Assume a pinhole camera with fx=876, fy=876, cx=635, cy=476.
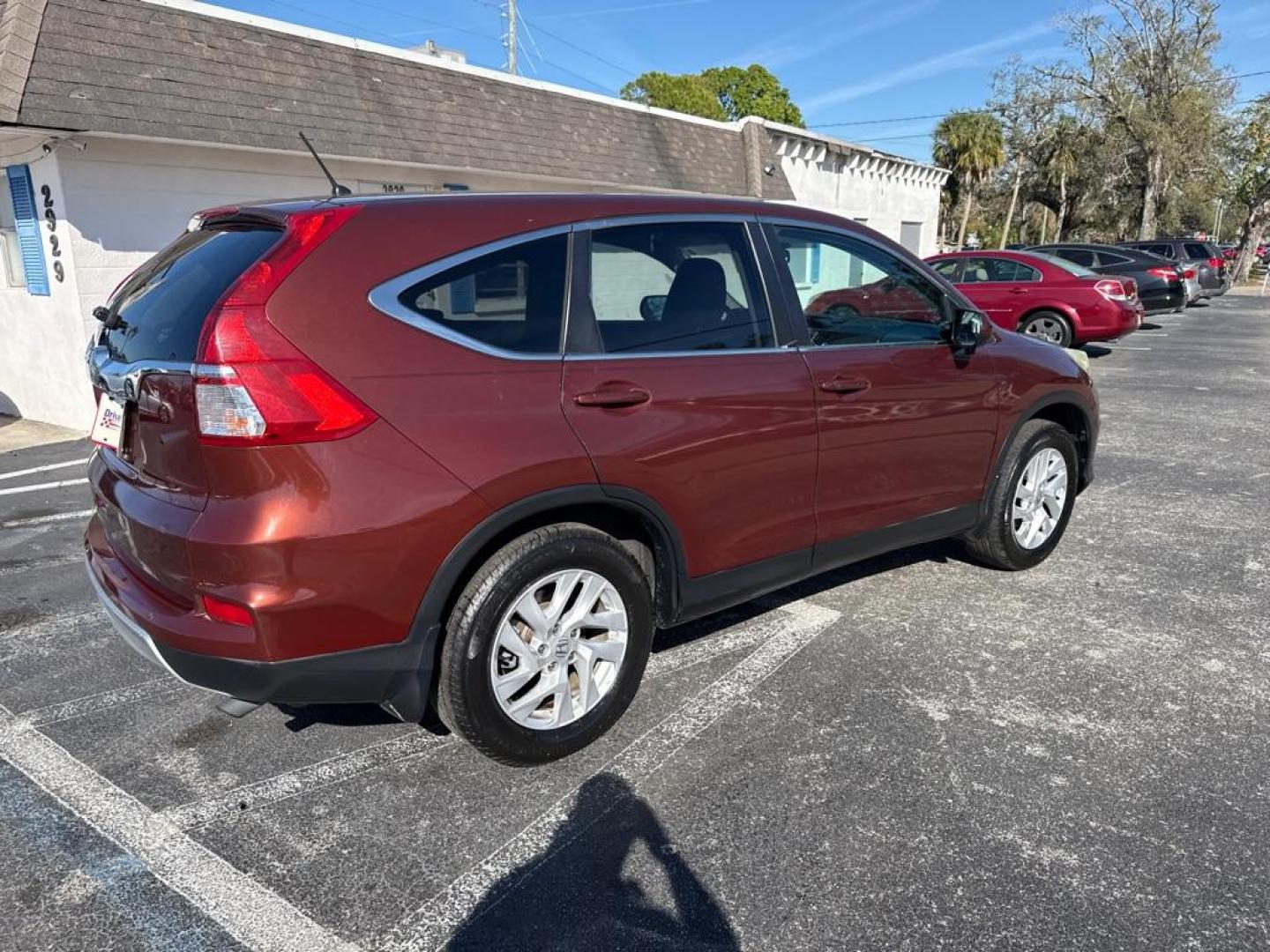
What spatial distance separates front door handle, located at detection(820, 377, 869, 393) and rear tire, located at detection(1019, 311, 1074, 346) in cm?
1053

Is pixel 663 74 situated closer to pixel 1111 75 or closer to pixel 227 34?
pixel 1111 75

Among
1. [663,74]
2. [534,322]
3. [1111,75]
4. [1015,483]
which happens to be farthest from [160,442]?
[663,74]

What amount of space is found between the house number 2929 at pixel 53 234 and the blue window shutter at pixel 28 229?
223 mm

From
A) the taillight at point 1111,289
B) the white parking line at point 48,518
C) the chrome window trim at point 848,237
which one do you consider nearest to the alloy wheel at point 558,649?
the chrome window trim at point 848,237

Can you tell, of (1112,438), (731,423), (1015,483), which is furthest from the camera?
(1112,438)

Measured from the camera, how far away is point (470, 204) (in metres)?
2.70

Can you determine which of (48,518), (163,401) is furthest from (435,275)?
(48,518)

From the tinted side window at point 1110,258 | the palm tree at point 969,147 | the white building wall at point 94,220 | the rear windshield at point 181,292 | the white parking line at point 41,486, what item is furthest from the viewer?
the palm tree at point 969,147

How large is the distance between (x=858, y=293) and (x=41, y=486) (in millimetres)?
6319

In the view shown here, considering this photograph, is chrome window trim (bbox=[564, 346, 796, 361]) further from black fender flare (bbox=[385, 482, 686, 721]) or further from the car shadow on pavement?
the car shadow on pavement

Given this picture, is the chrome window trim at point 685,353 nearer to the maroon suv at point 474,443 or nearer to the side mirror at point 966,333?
the maroon suv at point 474,443

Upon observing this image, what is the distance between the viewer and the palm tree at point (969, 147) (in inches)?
1660

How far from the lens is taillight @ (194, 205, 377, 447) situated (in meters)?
2.28

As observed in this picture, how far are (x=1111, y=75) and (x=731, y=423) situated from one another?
4017 cm
